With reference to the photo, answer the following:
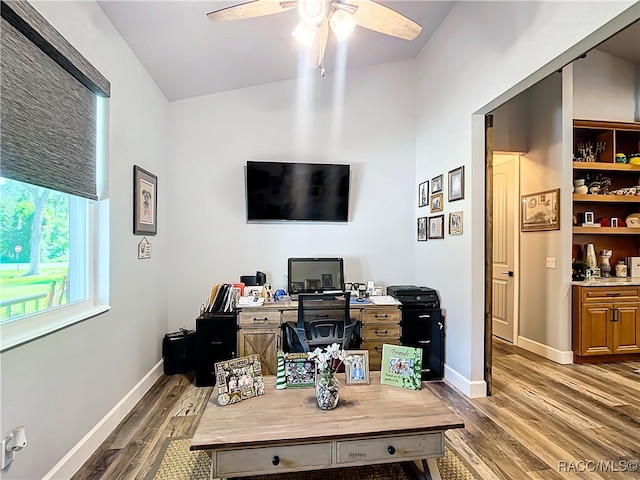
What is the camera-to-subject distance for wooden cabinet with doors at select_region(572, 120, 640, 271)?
3.97m

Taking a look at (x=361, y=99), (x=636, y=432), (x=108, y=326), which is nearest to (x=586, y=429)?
(x=636, y=432)

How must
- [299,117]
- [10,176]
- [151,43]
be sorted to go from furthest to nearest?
1. [299,117]
2. [151,43]
3. [10,176]

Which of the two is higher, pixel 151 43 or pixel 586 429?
pixel 151 43

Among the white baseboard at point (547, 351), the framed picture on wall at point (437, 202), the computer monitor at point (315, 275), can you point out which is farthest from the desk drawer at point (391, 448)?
the white baseboard at point (547, 351)

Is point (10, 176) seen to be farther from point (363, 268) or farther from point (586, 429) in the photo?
point (586, 429)

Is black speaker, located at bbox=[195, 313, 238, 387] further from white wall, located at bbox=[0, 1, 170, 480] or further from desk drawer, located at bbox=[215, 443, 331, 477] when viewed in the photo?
desk drawer, located at bbox=[215, 443, 331, 477]

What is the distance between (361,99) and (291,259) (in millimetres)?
2109

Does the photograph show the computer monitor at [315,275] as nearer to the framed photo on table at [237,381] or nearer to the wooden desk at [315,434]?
the framed photo on table at [237,381]

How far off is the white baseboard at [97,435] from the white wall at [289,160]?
101cm

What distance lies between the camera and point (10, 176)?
1.49 metres

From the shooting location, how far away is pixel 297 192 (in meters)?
3.79

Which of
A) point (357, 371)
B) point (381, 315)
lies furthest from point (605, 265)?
point (357, 371)

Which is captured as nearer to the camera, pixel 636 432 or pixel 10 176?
pixel 10 176

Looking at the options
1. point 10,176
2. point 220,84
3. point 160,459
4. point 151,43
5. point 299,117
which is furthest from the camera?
point 299,117
